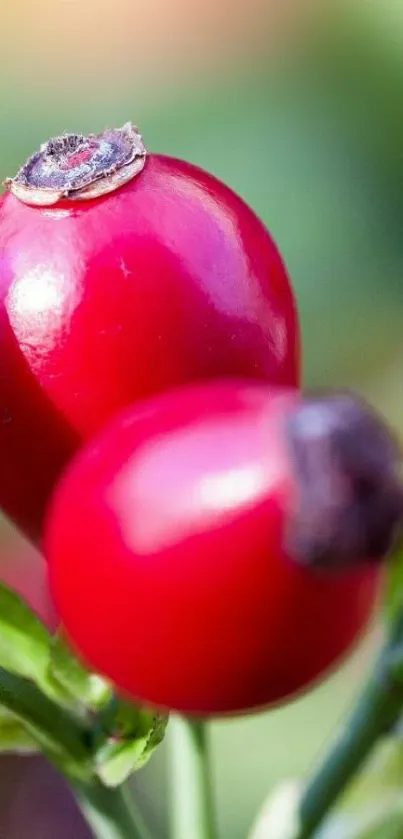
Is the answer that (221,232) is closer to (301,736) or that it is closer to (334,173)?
(301,736)

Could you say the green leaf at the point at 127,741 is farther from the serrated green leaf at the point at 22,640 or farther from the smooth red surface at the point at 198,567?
the smooth red surface at the point at 198,567

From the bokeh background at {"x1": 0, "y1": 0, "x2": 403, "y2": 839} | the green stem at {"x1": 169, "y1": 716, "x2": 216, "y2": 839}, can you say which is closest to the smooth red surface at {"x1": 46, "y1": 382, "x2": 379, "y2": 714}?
the green stem at {"x1": 169, "y1": 716, "x2": 216, "y2": 839}

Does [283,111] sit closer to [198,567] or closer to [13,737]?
[13,737]

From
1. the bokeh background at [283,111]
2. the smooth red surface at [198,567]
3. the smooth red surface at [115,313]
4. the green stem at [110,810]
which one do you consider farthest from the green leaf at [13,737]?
the bokeh background at [283,111]

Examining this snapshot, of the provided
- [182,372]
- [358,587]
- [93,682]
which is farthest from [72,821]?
[358,587]

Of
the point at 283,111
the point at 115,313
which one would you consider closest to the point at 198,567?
the point at 115,313
